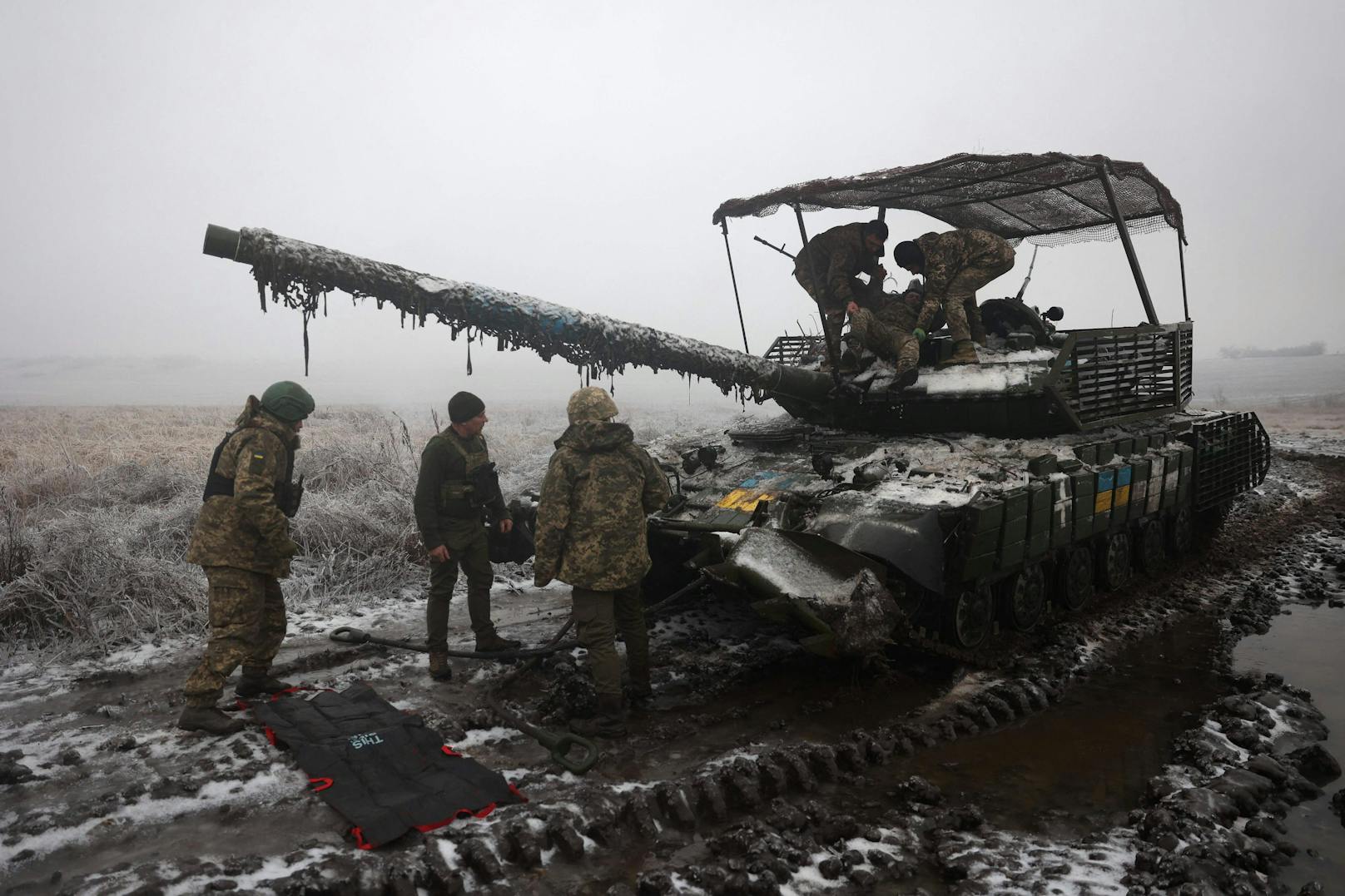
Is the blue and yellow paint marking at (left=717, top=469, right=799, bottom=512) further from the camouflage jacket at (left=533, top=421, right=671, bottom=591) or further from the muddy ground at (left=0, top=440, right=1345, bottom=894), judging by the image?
the camouflage jacket at (left=533, top=421, right=671, bottom=591)

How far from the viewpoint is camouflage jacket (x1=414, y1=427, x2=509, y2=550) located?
5.04 m

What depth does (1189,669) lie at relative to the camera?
5.29 m

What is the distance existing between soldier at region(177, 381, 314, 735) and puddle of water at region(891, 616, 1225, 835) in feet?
10.9

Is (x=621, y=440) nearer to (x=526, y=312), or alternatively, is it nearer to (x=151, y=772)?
(x=526, y=312)

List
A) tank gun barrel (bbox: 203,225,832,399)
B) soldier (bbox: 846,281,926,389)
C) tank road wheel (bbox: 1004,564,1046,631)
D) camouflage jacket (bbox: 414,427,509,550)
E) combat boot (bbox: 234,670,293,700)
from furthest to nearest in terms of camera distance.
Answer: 1. soldier (bbox: 846,281,926,389)
2. tank road wheel (bbox: 1004,564,1046,631)
3. camouflage jacket (bbox: 414,427,509,550)
4. combat boot (bbox: 234,670,293,700)
5. tank gun barrel (bbox: 203,225,832,399)

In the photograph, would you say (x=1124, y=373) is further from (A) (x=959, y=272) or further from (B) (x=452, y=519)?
(B) (x=452, y=519)

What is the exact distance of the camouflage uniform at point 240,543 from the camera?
14.0 feet

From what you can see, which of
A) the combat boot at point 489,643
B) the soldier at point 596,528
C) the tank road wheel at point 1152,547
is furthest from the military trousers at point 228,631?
the tank road wheel at point 1152,547

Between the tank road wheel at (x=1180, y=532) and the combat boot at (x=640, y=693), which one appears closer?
the combat boot at (x=640, y=693)

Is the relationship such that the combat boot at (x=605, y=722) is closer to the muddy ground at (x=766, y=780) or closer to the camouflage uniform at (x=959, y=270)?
the muddy ground at (x=766, y=780)

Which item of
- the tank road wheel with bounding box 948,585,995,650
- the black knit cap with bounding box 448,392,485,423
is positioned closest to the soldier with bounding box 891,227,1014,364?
the tank road wheel with bounding box 948,585,995,650

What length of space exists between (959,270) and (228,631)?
568 cm

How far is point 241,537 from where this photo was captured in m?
4.38

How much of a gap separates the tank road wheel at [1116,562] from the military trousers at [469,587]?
191 inches
